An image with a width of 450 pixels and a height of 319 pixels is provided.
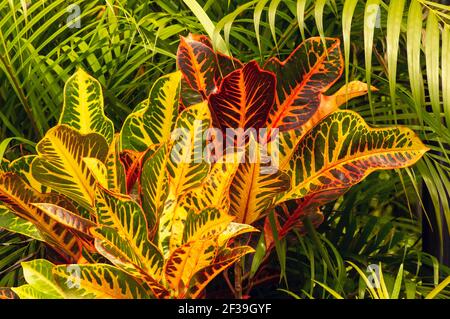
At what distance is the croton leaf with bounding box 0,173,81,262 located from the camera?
0.94m

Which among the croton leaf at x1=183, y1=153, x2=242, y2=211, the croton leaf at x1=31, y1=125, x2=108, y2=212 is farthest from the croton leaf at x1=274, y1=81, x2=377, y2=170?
the croton leaf at x1=31, y1=125, x2=108, y2=212

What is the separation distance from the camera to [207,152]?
915 mm

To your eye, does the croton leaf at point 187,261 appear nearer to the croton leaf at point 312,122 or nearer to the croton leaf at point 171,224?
the croton leaf at point 171,224

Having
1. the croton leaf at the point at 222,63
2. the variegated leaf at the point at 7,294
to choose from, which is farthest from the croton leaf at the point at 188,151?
the variegated leaf at the point at 7,294

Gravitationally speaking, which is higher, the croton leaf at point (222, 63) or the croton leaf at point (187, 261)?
the croton leaf at point (222, 63)

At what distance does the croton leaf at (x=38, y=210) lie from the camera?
3.07 feet

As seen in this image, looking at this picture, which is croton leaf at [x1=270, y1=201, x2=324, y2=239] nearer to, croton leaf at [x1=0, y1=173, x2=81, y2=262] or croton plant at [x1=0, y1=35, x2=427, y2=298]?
croton plant at [x1=0, y1=35, x2=427, y2=298]

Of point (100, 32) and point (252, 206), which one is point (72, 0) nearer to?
point (100, 32)

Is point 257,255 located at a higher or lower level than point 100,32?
lower

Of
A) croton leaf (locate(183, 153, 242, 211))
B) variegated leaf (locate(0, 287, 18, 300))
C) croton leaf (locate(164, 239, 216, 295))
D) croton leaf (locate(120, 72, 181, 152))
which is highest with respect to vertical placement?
croton leaf (locate(120, 72, 181, 152))

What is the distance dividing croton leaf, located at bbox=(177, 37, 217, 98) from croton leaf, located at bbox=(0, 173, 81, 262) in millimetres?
223
